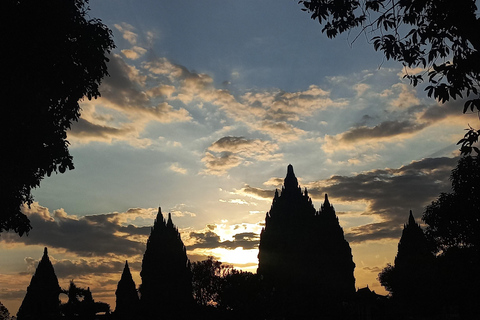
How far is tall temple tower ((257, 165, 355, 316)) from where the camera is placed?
228 ft

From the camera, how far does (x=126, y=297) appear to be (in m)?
68.4

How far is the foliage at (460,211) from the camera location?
4025 cm

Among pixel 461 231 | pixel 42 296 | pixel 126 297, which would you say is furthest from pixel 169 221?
pixel 461 231

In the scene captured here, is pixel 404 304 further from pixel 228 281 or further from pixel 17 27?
pixel 17 27

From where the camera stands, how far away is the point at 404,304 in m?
56.7

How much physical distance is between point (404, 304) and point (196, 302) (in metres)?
31.3

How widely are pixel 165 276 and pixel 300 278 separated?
68.3 ft

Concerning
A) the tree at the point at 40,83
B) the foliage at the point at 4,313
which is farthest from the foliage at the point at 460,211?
the foliage at the point at 4,313

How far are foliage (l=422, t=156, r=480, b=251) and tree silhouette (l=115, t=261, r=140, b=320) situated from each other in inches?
1703

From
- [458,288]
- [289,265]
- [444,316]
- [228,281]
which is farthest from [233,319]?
[458,288]

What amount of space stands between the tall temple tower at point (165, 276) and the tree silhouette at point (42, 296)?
13.3 metres

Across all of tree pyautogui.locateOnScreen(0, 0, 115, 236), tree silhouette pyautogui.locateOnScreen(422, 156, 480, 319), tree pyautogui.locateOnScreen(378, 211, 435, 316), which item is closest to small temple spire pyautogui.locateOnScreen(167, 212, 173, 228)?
tree pyautogui.locateOnScreen(378, 211, 435, 316)

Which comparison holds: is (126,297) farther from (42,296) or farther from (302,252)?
(302,252)

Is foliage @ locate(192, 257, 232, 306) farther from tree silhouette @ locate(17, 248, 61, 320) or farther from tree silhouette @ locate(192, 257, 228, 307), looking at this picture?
tree silhouette @ locate(17, 248, 61, 320)
